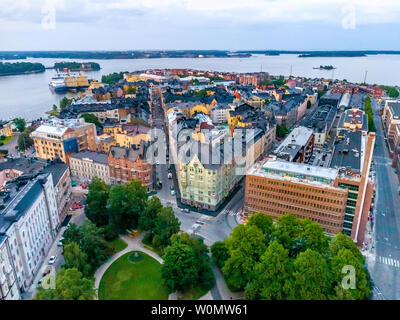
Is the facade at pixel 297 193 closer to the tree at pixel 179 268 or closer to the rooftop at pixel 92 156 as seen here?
the tree at pixel 179 268

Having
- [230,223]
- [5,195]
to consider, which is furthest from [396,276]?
[5,195]

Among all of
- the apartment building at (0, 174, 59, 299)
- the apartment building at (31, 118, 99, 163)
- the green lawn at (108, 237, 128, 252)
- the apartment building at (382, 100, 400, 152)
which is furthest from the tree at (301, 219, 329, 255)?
the apartment building at (382, 100, 400, 152)

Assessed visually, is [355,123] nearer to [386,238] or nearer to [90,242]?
[386,238]

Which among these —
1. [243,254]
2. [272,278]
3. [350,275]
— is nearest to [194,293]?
[243,254]

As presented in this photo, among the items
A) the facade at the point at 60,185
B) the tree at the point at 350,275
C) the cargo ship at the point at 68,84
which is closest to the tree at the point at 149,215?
the facade at the point at 60,185

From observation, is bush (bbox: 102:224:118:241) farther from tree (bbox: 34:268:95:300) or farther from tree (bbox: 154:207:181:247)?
tree (bbox: 34:268:95:300)

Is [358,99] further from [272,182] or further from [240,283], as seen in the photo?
[240,283]
